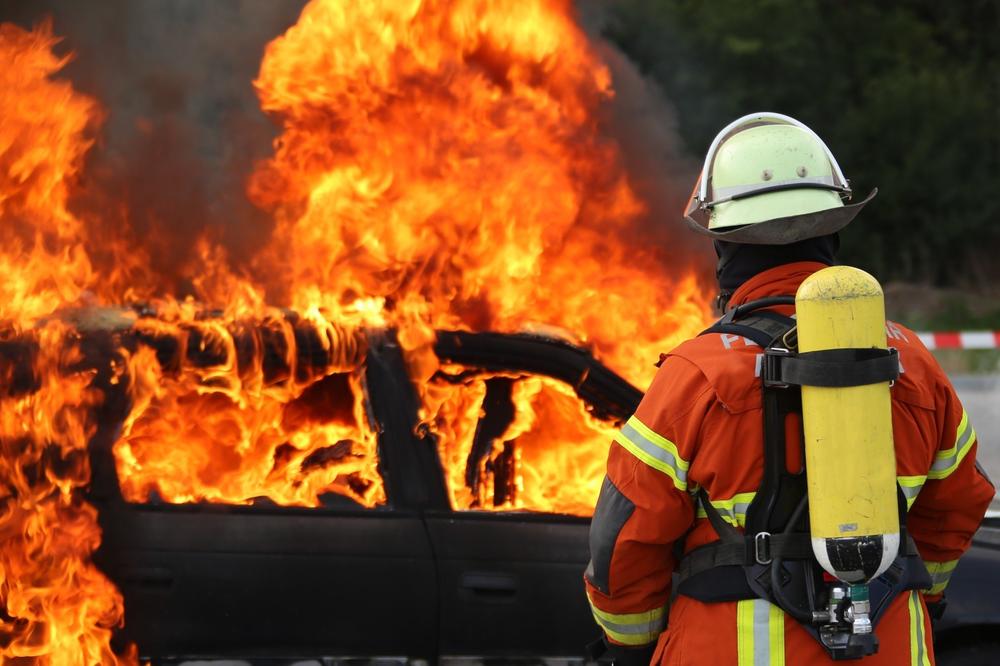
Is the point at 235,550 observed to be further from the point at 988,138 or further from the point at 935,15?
the point at 935,15

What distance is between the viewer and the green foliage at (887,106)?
67.7ft

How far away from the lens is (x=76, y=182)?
197 inches

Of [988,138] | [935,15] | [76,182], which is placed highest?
[935,15]

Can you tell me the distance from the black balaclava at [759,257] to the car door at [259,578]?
175 cm

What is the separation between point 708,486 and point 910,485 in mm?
433

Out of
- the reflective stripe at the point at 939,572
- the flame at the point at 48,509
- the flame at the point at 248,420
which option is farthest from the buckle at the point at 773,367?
the flame at the point at 48,509

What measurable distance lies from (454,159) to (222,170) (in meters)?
1.14

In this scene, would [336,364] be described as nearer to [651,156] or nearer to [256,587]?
[256,587]

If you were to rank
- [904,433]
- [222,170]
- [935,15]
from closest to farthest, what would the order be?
[904,433] < [222,170] < [935,15]

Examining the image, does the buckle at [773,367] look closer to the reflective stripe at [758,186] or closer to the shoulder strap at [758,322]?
the shoulder strap at [758,322]

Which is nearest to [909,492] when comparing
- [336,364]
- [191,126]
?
[336,364]

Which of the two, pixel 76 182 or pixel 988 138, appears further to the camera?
pixel 988 138

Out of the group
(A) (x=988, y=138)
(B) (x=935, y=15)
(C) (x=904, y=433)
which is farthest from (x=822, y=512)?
(B) (x=935, y=15)

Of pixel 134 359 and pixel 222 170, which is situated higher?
pixel 222 170
